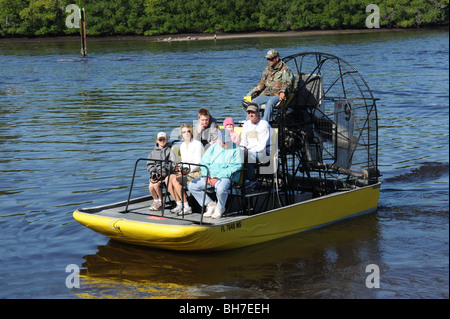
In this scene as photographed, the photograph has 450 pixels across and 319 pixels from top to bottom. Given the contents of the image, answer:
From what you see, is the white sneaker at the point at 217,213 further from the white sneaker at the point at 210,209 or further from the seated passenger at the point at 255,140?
the seated passenger at the point at 255,140

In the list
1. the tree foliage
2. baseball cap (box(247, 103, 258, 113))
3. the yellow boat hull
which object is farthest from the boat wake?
the tree foliage

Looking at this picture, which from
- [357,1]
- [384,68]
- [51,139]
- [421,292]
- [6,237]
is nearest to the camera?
[421,292]

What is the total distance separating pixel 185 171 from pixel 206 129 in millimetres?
833

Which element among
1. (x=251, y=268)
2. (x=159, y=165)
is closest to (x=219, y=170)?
(x=159, y=165)

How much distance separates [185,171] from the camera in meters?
11.1

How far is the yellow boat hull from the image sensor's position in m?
10.2

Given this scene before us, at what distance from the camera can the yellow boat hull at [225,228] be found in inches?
402

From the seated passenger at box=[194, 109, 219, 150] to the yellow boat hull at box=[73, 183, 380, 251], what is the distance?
1.48 meters

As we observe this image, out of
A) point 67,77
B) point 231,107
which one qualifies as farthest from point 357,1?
point 231,107

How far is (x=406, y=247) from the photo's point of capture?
1155 cm

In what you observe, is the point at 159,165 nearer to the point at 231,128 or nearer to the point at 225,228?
the point at 231,128

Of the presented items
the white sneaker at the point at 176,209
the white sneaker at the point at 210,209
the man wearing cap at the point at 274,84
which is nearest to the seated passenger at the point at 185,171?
the white sneaker at the point at 176,209
